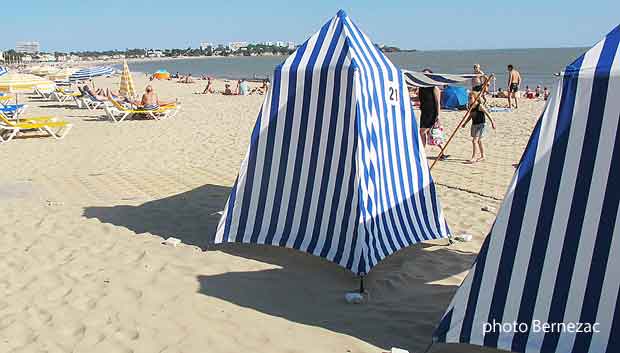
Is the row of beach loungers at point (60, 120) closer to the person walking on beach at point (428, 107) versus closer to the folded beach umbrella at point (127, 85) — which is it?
the folded beach umbrella at point (127, 85)

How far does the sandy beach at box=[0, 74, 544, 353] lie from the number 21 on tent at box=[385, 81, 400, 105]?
134cm

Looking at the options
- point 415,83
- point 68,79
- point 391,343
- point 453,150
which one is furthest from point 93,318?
point 68,79

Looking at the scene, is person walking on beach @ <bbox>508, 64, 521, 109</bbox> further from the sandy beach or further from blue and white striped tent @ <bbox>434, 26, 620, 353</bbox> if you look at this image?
blue and white striped tent @ <bbox>434, 26, 620, 353</bbox>

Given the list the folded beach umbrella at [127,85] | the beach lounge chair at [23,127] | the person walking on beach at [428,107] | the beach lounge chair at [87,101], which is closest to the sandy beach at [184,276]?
the person walking on beach at [428,107]

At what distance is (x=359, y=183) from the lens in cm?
464

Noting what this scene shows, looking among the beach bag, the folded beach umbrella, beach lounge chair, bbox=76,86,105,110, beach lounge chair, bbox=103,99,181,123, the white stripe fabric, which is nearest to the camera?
the white stripe fabric

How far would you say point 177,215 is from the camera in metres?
6.59

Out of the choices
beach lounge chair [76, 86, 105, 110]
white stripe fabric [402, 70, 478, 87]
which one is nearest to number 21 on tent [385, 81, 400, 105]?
white stripe fabric [402, 70, 478, 87]

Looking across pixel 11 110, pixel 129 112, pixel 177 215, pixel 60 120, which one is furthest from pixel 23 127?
pixel 177 215

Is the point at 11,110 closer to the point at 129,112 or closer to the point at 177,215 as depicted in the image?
the point at 129,112

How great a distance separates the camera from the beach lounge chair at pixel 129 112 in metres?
15.5

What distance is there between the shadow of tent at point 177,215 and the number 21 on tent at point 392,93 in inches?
84.9

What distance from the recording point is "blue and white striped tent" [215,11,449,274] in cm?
471

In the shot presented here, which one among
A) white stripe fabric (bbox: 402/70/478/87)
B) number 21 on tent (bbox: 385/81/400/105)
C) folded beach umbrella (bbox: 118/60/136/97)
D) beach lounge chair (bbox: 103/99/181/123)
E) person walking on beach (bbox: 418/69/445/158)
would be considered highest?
white stripe fabric (bbox: 402/70/478/87)
